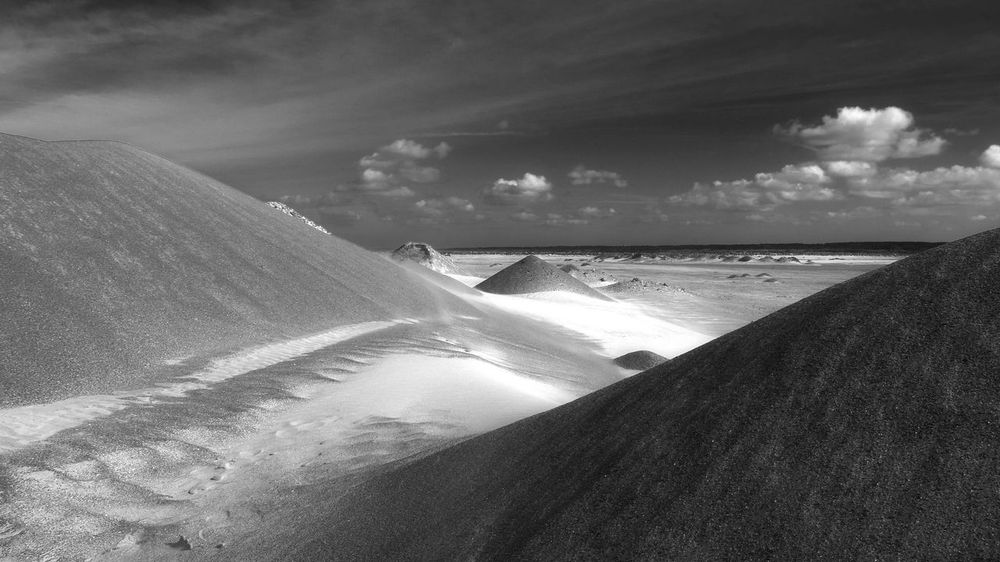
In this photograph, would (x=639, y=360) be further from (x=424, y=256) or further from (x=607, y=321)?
(x=424, y=256)

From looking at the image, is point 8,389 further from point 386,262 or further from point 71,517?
point 386,262

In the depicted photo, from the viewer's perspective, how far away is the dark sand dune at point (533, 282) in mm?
18953

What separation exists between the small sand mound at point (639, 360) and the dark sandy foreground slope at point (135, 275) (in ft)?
11.9

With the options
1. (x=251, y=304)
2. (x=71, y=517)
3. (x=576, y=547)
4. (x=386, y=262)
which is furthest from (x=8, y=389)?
(x=386, y=262)

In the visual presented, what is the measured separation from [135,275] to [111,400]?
2720 mm

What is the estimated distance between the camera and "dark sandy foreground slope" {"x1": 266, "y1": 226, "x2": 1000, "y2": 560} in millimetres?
1806

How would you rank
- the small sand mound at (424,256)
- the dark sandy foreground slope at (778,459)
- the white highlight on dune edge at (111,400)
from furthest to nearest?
the small sand mound at (424,256)
the white highlight on dune edge at (111,400)
the dark sandy foreground slope at (778,459)

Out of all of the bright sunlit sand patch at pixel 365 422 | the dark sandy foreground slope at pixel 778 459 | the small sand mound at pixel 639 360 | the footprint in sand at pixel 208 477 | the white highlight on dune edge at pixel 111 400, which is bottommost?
the small sand mound at pixel 639 360

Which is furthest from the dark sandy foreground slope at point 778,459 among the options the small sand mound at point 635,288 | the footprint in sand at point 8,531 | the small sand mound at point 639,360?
the small sand mound at point 635,288

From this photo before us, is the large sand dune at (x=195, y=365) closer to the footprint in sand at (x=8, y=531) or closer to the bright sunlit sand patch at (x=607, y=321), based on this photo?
the footprint in sand at (x=8, y=531)

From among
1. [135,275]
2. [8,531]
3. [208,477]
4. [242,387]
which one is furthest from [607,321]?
[8,531]

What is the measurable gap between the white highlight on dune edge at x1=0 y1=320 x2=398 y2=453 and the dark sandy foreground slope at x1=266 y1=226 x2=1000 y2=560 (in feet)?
7.56

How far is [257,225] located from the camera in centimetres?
1080

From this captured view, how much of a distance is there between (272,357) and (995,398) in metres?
6.42
